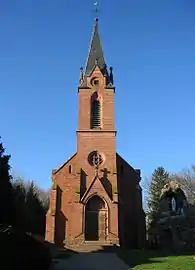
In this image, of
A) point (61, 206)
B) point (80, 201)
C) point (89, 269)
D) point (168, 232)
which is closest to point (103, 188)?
point (80, 201)

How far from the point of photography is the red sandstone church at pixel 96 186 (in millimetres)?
35438

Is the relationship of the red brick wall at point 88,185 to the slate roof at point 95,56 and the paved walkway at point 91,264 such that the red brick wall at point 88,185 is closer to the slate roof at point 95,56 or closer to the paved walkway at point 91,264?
the slate roof at point 95,56

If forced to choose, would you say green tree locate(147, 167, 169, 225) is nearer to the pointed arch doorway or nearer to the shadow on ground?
the pointed arch doorway

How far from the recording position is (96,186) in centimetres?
3641

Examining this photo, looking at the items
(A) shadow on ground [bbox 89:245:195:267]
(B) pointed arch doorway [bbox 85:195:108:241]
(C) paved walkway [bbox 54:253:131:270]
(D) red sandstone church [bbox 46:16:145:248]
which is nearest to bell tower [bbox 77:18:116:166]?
(D) red sandstone church [bbox 46:16:145:248]

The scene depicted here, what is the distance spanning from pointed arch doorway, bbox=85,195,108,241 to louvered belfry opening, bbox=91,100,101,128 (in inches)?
347

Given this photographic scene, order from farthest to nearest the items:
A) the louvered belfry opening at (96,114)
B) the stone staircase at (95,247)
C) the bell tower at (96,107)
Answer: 1. the louvered belfry opening at (96,114)
2. the bell tower at (96,107)
3. the stone staircase at (95,247)

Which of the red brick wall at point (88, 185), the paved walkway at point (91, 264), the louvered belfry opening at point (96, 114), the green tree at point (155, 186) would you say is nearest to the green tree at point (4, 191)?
the paved walkway at point (91, 264)

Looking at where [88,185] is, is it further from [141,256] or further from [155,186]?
[155,186]

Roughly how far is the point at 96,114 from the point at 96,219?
12289mm

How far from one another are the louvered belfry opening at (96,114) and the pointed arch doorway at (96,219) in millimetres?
8812

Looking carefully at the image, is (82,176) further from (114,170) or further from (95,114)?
(95,114)

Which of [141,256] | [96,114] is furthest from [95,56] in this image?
[141,256]

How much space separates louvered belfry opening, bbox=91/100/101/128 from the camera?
1605 inches
